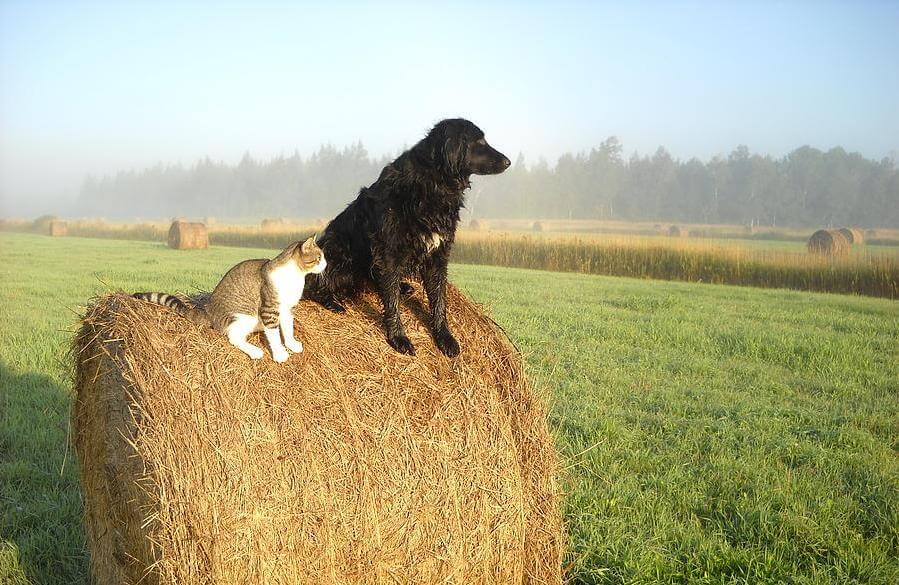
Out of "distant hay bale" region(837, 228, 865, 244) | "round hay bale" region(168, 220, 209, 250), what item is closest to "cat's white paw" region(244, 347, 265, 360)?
"round hay bale" region(168, 220, 209, 250)

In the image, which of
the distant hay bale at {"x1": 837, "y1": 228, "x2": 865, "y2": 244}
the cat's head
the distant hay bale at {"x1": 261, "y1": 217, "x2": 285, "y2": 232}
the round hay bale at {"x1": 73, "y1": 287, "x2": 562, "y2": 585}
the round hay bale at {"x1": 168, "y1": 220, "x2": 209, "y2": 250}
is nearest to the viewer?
the round hay bale at {"x1": 73, "y1": 287, "x2": 562, "y2": 585}

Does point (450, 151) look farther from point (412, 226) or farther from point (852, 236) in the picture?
point (852, 236)

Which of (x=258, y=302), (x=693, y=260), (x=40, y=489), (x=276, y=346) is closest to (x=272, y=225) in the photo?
(x=693, y=260)

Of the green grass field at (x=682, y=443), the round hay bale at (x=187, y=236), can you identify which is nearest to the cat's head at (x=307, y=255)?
the green grass field at (x=682, y=443)

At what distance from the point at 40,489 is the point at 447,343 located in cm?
364

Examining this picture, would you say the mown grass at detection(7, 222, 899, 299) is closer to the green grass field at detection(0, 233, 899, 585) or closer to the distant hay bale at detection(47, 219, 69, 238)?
the green grass field at detection(0, 233, 899, 585)

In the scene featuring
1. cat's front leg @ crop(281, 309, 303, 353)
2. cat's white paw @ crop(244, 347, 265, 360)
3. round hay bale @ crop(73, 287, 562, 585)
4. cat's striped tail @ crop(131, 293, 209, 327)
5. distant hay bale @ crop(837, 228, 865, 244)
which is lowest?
round hay bale @ crop(73, 287, 562, 585)

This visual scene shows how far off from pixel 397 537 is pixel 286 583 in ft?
1.99

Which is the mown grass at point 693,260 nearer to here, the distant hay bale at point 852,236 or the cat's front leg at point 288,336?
the distant hay bale at point 852,236

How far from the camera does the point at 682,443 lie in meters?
6.49

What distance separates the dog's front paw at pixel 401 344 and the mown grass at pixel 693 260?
21.3m

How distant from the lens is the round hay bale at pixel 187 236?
99.3 feet

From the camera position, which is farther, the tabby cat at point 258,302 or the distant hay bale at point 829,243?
the distant hay bale at point 829,243

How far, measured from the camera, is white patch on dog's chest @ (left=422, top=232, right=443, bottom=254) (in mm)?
4238
